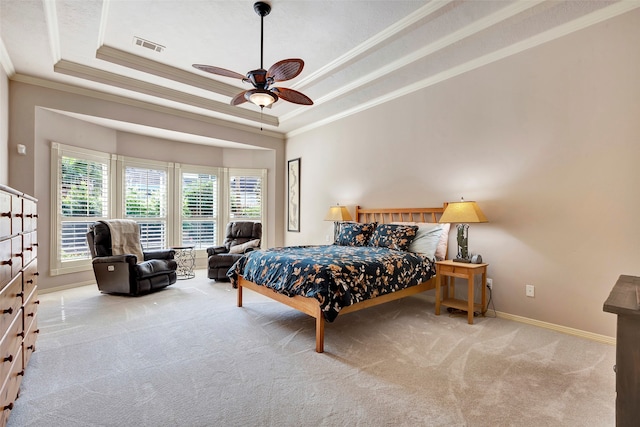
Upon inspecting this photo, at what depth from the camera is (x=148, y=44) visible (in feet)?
12.1

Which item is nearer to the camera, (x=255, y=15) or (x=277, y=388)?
(x=277, y=388)

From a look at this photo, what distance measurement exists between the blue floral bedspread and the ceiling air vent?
9.28 ft

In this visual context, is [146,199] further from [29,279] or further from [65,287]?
[29,279]

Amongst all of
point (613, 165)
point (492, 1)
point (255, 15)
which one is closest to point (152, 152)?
point (255, 15)

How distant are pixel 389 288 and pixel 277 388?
154 cm

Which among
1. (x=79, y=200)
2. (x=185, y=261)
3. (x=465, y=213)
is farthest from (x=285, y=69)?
(x=185, y=261)

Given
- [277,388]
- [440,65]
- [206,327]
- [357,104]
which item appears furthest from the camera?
[357,104]

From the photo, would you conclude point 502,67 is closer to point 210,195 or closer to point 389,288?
point 389,288

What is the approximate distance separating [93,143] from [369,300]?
5.18 metres

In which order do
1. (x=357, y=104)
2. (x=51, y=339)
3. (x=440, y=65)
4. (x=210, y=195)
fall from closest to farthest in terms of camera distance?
(x=51, y=339)
(x=440, y=65)
(x=357, y=104)
(x=210, y=195)

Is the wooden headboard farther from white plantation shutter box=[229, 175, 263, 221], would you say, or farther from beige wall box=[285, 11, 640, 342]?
white plantation shutter box=[229, 175, 263, 221]

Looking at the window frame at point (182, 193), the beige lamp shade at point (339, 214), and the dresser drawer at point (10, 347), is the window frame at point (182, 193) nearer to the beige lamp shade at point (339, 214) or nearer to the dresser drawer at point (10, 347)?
the beige lamp shade at point (339, 214)

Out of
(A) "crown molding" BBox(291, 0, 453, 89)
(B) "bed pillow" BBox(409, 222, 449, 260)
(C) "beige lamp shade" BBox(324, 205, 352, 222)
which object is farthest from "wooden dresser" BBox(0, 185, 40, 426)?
(C) "beige lamp shade" BBox(324, 205, 352, 222)

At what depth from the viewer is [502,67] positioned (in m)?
3.49
